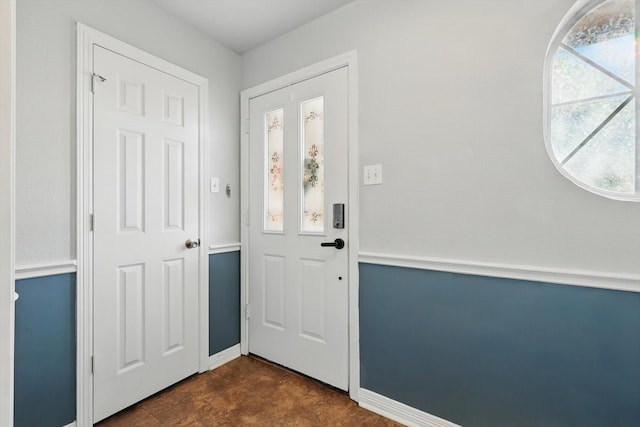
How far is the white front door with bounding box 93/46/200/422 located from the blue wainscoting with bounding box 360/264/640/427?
1.25m

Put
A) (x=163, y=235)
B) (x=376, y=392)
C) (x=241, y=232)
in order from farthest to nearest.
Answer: (x=241, y=232)
(x=163, y=235)
(x=376, y=392)

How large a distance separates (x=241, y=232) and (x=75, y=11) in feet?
5.34

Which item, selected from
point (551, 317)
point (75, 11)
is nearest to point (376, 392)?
point (551, 317)

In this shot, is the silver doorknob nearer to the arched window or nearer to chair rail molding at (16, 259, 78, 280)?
chair rail molding at (16, 259, 78, 280)

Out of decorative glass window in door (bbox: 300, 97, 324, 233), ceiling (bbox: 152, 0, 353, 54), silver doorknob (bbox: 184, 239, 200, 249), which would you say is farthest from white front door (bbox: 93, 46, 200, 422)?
decorative glass window in door (bbox: 300, 97, 324, 233)

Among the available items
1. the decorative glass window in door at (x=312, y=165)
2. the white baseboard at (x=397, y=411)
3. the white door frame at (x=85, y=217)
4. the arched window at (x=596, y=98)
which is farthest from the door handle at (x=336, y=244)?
the white door frame at (x=85, y=217)

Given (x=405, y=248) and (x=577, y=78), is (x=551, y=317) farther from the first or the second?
(x=577, y=78)

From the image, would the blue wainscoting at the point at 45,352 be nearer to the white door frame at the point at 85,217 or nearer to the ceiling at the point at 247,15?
the white door frame at the point at 85,217

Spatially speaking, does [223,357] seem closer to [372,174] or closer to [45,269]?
[45,269]

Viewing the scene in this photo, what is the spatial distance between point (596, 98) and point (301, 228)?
1.66 m

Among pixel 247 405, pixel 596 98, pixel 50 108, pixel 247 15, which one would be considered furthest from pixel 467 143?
pixel 50 108

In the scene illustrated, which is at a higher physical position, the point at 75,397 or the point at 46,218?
the point at 46,218

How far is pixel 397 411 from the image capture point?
1.66 metres

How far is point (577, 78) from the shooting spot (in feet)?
4.23
